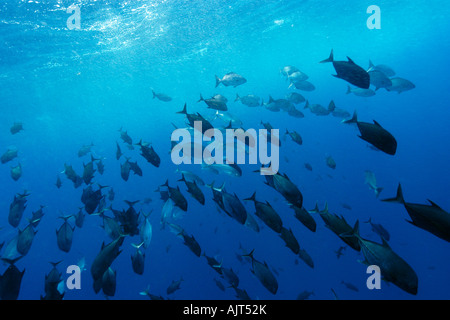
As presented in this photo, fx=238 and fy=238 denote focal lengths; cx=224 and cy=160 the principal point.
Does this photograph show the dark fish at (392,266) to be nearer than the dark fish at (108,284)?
Yes

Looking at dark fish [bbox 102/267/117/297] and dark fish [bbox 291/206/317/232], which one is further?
dark fish [bbox 102/267/117/297]

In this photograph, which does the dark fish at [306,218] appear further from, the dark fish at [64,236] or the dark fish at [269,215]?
the dark fish at [64,236]

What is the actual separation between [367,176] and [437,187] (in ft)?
60.6

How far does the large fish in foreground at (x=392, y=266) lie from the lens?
257 cm

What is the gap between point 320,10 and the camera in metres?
24.8

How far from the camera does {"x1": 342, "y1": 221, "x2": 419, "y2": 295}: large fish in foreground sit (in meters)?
2.57

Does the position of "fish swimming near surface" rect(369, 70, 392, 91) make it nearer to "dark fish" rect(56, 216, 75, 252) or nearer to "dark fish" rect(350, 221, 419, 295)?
"dark fish" rect(350, 221, 419, 295)

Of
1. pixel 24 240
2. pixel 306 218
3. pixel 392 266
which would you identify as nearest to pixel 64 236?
pixel 24 240

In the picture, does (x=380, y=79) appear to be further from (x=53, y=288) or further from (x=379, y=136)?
(x=53, y=288)

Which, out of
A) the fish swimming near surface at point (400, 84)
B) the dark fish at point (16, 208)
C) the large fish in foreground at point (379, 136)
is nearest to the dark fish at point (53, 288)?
the dark fish at point (16, 208)

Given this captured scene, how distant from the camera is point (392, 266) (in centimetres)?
260

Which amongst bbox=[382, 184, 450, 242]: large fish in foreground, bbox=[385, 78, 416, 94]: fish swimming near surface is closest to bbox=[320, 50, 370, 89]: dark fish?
bbox=[382, 184, 450, 242]: large fish in foreground
